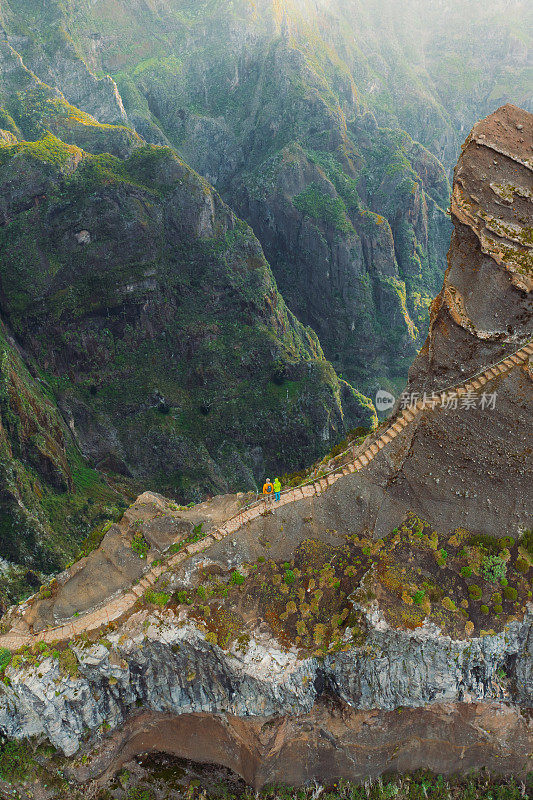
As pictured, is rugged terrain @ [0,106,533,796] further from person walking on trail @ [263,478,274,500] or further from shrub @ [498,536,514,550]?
person walking on trail @ [263,478,274,500]

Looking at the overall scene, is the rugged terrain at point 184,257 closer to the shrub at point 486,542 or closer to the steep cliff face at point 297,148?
the steep cliff face at point 297,148

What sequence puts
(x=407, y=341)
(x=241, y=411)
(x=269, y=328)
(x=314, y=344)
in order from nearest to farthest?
(x=241, y=411) < (x=269, y=328) < (x=314, y=344) < (x=407, y=341)

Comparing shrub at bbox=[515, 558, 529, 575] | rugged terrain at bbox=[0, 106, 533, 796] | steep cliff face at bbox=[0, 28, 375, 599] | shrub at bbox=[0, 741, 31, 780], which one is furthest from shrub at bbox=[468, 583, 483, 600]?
steep cliff face at bbox=[0, 28, 375, 599]

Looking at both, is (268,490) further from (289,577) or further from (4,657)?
(4,657)

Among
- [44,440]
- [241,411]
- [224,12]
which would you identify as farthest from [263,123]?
[44,440]

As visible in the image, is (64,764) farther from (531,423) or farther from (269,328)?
(269,328)

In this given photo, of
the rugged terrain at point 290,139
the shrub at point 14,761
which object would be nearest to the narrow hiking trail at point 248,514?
the shrub at point 14,761
